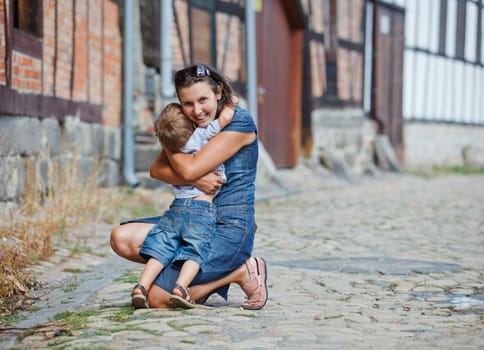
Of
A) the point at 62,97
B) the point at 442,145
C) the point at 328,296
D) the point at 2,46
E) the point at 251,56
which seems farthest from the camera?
the point at 442,145

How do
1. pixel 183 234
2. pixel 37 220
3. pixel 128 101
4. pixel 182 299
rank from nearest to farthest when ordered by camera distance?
pixel 182 299 < pixel 183 234 < pixel 37 220 < pixel 128 101

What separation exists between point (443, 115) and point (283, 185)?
11.0 meters

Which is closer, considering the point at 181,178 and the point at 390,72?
the point at 181,178

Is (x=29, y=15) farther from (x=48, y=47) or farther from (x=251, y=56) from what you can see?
(x=251, y=56)

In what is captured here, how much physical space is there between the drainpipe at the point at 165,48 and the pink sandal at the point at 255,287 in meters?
6.46

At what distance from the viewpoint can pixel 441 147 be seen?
885 inches

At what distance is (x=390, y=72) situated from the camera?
63.3 ft

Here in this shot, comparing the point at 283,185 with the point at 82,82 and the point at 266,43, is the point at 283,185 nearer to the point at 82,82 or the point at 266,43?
the point at 266,43

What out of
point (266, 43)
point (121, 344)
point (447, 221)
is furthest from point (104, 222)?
point (266, 43)

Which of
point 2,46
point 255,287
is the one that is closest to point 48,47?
point 2,46

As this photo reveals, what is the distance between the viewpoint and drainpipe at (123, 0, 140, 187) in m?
10.5

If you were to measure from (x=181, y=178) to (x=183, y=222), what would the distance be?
21cm

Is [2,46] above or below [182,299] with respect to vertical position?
above

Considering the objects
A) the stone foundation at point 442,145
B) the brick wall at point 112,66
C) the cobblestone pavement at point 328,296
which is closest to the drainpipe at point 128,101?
the brick wall at point 112,66
